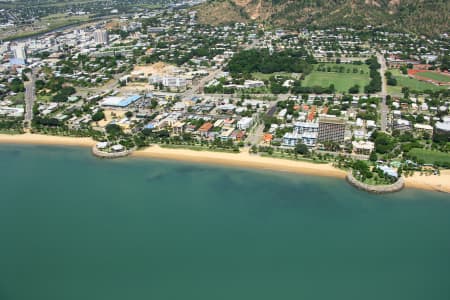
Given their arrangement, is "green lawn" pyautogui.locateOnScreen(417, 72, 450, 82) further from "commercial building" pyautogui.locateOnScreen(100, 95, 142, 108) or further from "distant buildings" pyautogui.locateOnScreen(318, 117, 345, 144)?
"commercial building" pyautogui.locateOnScreen(100, 95, 142, 108)

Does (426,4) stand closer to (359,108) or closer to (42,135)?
(359,108)

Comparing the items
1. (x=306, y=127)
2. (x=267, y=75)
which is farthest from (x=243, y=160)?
(x=267, y=75)

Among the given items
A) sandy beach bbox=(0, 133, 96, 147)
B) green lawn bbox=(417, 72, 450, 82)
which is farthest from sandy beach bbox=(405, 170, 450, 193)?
sandy beach bbox=(0, 133, 96, 147)

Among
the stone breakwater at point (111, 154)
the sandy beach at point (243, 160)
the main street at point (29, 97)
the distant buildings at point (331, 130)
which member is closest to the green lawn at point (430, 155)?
the distant buildings at point (331, 130)

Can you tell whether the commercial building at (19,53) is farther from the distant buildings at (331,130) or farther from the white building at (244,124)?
the distant buildings at (331,130)

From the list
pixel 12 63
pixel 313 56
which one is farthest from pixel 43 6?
pixel 313 56

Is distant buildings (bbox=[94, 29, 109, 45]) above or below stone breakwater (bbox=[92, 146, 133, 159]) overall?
above
